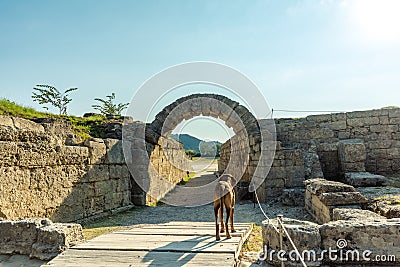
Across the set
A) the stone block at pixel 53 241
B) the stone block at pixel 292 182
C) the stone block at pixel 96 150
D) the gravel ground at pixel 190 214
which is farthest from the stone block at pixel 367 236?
the stone block at pixel 96 150

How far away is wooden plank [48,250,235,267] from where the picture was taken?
10.4 feet

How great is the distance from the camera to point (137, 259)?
3.32 metres

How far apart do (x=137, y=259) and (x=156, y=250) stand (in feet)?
0.95

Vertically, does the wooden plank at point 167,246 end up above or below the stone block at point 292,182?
below

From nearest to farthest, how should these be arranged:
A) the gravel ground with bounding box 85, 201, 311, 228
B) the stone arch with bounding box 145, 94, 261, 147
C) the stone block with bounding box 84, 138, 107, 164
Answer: the gravel ground with bounding box 85, 201, 311, 228, the stone block with bounding box 84, 138, 107, 164, the stone arch with bounding box 145, 94, 261, 147

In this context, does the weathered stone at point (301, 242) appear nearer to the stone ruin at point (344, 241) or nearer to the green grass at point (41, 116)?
the stone ruin at point (344, 241)

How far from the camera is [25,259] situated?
404 cm

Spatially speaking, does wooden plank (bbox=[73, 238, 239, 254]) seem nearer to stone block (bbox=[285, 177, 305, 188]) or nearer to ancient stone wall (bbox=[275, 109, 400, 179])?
stone block (bbox=[285, 177, 305, 188])

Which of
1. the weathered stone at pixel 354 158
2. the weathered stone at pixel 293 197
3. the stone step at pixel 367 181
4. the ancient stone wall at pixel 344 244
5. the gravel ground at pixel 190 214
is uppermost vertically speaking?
the weathered stone at pixel 354 158

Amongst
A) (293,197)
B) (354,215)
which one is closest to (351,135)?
(293,197)

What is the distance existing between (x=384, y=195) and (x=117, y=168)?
6.76 m

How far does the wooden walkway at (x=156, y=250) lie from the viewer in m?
3.24

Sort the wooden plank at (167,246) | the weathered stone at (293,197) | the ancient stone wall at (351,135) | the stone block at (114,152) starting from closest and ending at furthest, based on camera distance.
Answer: the wooden plank at (167,246)
the weathered stone at (293,197)
the stone block at (114,152)
the ancient stone wall at (351,135)

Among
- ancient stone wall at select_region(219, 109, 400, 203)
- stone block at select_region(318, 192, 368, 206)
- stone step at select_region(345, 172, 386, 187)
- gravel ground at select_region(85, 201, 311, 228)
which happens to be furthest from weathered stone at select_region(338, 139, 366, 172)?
stone block at select_region(318, 192, 368, 206)
